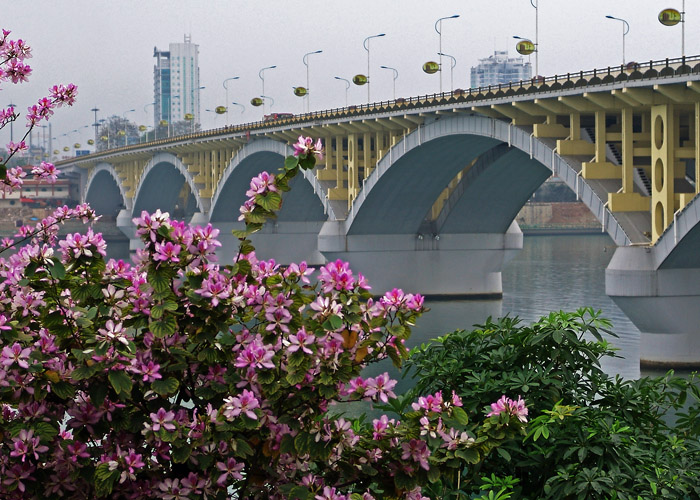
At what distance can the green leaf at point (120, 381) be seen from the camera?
6081 millimetres

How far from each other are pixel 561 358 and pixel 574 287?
58.1 meters

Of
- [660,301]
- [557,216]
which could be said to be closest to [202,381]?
[660,301]

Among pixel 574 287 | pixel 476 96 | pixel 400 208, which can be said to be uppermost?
pixel 476 96

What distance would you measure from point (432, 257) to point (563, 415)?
52.8 m

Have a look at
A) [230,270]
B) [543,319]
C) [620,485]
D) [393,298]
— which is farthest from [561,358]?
[230,270]

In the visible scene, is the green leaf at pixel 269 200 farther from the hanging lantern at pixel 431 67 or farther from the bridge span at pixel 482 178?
the hanging lantern at pixel 431 67

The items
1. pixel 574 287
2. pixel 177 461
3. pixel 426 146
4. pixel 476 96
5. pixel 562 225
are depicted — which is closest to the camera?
pixel 177 461

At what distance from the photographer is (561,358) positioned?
330 inches

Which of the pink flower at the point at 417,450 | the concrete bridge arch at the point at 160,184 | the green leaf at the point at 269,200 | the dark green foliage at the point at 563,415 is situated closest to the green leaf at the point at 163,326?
the green leaf at the point at 269,200

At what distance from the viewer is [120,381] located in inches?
241

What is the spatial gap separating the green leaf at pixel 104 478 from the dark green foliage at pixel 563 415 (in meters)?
2.37

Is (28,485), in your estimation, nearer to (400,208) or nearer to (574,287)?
(400,208)

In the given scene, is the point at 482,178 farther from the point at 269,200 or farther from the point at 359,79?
the point at 269,200

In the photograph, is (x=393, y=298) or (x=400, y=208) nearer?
(x=393, y=298)
